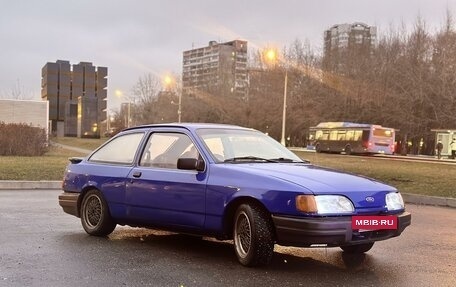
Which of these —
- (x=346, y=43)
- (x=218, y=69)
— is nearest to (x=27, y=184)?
(x=346, y=43)

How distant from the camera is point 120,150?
7.55 meters

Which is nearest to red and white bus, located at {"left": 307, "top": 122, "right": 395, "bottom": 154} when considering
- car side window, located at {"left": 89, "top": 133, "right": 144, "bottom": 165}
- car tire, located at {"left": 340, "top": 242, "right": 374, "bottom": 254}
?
car side window, located at {"left": 89, "top": 133, "right": 144, "bottom": 165}

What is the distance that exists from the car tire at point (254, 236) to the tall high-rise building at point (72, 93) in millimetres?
77227

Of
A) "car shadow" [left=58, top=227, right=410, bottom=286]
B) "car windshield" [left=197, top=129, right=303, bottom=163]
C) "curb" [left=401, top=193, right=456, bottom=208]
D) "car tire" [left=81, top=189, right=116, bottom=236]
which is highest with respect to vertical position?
"car windshield" [left=197, top=129, right=303, bottom=163]

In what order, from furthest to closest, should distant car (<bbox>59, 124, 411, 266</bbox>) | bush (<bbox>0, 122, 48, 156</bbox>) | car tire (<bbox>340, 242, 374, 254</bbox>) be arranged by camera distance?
bush (<bbox>0, 122, 48, 156</bbox>) → car tire (<bbox>340, 242, 374, 254</bbox>) → distant car (<bbox>59, 124, 411, 266</bbox>)

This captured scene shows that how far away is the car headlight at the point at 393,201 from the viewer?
5805mm

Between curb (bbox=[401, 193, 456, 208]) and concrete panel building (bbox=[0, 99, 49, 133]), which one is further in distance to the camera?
concrete panel building (bbox=[0, 99, 49, 133])

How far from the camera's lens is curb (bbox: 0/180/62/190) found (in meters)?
14.2

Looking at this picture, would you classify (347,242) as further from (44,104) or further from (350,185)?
(44,104)

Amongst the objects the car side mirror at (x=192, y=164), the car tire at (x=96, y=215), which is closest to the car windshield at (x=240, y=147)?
the car side mirror at (x=192, y=164)

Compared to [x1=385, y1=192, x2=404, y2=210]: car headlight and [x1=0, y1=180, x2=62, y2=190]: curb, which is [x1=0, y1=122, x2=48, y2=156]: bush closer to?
[x1=0, y1=180, x2=62, y2=190]: curb

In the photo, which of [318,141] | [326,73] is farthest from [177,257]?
[326,73]

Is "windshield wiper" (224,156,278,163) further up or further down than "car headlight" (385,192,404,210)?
further up

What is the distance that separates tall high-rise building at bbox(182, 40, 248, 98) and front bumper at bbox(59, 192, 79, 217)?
77328 millimetres
